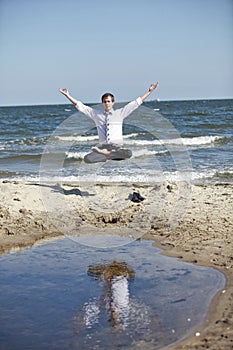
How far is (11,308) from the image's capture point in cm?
463

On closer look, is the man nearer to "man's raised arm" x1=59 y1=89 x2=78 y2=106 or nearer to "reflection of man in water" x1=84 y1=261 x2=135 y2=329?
"man's raised arm" x1=59 y1=89 x2=78 y2=106

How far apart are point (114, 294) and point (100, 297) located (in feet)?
0.50

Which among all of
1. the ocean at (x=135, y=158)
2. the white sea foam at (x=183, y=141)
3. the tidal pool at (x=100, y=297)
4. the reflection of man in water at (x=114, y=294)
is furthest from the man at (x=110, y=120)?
the white sea foam at (x=183, y=141)

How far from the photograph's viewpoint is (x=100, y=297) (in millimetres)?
4863

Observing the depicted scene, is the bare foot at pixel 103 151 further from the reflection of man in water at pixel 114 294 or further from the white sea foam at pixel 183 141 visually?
the white sea foam at pixel 183 141

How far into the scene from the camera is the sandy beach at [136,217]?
6320mm

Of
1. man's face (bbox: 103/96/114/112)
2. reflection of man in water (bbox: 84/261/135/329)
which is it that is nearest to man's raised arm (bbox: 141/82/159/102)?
man's face (bbox: 103/96/114/112)

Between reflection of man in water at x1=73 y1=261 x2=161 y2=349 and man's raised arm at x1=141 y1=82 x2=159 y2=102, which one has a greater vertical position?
man's raised arm at x1=141 y1=82 x2=159 y2=102

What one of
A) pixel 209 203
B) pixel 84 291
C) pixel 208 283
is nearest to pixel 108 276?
pixel 84 291

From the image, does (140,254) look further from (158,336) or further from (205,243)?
(158,336)

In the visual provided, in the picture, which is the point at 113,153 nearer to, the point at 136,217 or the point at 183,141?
the point at 136,217

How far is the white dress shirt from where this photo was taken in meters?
8.65

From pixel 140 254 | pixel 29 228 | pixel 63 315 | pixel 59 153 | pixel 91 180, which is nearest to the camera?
pixel 63 315

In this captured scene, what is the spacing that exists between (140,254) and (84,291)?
1362mm
